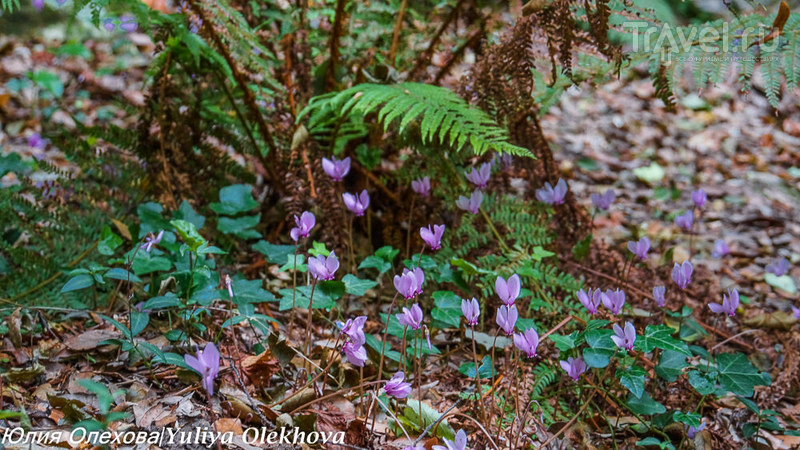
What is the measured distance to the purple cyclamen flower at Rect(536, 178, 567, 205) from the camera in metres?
2.31

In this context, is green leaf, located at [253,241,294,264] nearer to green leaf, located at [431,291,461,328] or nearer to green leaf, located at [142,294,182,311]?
green leaf, located at [142,294,182,311]

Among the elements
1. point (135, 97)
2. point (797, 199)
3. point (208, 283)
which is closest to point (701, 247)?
point (797, 199)

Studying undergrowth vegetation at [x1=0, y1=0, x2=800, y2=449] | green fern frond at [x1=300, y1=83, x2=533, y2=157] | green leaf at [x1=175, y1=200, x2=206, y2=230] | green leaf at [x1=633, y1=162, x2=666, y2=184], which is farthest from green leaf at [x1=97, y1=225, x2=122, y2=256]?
green leaf at [x1=633, y1=162, x2=666, y2=184]

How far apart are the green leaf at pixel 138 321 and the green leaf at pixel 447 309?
0.83 meters

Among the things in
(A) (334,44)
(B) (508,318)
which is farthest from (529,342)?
(A) (334,44)

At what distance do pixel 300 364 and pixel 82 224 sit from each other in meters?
1.11

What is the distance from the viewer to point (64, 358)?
179cm

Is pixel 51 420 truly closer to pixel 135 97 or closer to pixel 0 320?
pixel 0 320

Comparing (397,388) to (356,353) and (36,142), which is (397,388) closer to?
(356,353)

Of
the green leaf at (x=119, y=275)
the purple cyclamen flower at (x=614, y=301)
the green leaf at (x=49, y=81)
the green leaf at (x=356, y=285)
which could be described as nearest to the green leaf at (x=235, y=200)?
the green leaf at (x=119, y=275)

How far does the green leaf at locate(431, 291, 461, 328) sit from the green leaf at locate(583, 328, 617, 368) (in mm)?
388

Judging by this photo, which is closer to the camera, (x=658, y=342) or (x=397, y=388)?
(x=397, y=388)

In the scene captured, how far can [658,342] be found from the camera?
1668mm

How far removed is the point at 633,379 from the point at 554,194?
0.90m
